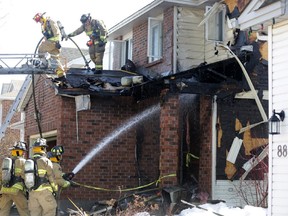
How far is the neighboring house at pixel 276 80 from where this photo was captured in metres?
7.47

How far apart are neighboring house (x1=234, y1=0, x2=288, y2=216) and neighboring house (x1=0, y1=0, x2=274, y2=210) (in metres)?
2.99

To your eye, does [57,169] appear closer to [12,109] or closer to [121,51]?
[12,109]

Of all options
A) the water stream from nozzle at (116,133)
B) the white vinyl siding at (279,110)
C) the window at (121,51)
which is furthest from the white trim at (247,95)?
the window at (121,51)

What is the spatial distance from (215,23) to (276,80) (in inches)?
219

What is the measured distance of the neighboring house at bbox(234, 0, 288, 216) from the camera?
294 inches

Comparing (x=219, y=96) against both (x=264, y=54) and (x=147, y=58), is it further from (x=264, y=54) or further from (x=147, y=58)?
(x=147, y=58)

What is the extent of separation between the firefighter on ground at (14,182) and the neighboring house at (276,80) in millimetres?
5108

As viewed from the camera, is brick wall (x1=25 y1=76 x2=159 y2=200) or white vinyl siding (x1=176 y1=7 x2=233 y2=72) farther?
white vinyl siding (x1=176 y1=7 x2=233 y2=72)

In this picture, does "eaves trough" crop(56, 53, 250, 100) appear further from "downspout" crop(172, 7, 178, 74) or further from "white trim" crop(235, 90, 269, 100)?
"downspout" crop(172, 7, 178, 74)

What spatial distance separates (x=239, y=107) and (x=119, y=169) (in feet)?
11.6

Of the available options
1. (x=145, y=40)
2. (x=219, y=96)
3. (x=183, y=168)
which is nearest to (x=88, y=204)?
(x=183, y=168)

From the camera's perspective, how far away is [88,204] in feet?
43.5

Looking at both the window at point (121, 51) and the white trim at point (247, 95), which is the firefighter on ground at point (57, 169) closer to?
the white trim at point (247, 95)

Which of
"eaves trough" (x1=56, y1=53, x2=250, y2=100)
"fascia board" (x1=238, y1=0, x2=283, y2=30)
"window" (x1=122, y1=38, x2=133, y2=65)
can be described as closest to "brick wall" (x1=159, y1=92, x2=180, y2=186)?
"eaves trough" (x1=56, y1=53, x2=250, y2=100)
